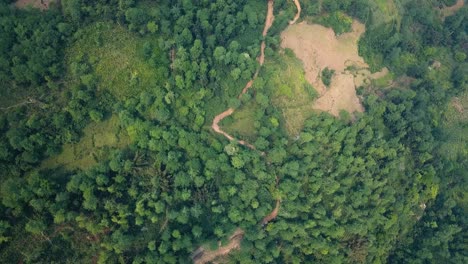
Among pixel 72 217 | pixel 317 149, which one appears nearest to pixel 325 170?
pixel 317 149

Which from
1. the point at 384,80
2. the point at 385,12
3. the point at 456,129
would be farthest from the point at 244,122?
the point at 456,129

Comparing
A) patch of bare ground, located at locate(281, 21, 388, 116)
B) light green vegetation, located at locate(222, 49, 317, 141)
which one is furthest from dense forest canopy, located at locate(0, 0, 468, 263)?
patch of bare ground, located at locate(281, 21, 388, 116)

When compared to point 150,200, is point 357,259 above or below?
below

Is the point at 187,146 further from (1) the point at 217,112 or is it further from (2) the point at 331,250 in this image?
(2) the point at 331,250

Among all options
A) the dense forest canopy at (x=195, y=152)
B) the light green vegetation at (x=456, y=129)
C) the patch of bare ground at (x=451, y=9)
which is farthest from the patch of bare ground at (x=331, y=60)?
the patch of bare ground at (x=451, y=9)

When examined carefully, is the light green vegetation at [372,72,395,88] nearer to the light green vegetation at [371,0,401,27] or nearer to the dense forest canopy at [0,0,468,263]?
the dense forest canopy at [0,0,468,263]
